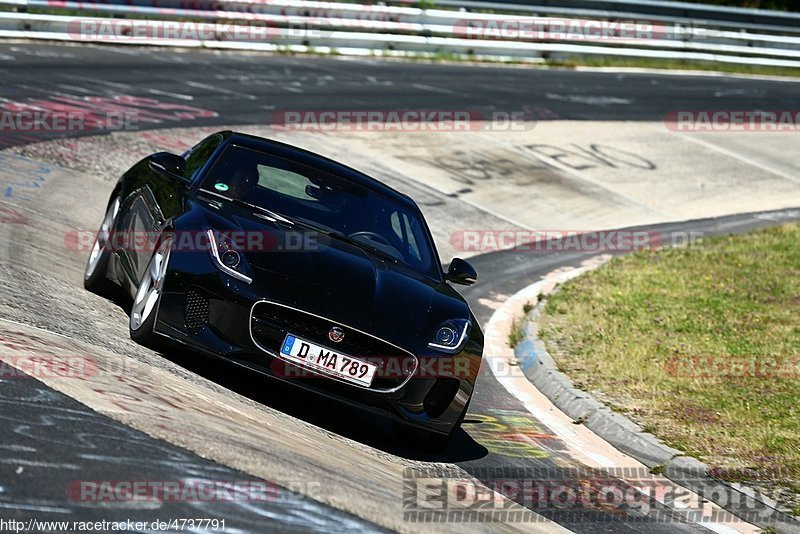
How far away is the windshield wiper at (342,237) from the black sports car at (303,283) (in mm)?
14

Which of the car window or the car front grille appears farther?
the car window

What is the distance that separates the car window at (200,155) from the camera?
7.88m

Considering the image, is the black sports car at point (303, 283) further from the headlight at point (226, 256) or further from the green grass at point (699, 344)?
the green grass at point (699, 344)

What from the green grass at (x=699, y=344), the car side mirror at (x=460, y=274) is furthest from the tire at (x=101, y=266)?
the green grass at (x=699, y=344)

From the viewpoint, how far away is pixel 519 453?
24.2ft

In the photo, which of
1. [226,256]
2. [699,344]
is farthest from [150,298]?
[699,344]

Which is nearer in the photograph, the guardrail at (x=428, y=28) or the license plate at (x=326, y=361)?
the license plate at (x=326, y=361)

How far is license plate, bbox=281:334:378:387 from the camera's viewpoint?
20.5 ft

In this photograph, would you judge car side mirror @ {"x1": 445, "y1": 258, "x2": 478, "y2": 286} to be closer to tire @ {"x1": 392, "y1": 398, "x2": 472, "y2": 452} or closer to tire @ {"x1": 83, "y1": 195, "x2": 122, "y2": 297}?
tire @ {"x1": 392, "y1": 398, "x2": 472, "y2": 452}

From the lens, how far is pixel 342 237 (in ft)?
24.0

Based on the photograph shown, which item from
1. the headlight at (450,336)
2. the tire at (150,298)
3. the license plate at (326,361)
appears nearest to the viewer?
the license plate at (326,361)

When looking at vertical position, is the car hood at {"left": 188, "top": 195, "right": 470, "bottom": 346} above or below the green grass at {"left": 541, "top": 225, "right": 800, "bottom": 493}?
above

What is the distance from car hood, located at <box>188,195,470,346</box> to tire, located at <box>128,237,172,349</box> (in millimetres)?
339

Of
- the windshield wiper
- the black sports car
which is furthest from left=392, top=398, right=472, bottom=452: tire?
the windshield wiper
